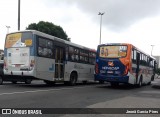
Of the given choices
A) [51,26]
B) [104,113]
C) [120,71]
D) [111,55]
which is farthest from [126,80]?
[51,26]

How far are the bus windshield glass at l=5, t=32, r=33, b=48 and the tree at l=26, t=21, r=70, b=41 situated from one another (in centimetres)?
3690

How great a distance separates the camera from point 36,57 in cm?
1797

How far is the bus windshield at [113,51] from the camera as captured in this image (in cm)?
2053

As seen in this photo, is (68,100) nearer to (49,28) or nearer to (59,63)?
(59,63)

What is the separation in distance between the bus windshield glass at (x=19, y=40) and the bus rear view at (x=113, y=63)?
5.60 meters

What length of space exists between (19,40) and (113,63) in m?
6.39

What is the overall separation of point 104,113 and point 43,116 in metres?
1.99

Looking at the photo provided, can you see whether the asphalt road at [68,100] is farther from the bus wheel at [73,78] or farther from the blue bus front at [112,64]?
the bus wheel at [73,78]

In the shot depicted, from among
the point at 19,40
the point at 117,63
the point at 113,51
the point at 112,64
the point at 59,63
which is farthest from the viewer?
the point at 113,51

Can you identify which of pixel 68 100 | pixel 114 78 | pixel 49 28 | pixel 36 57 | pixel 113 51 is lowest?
pixel 68 100

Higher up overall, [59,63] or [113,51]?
[113,51]

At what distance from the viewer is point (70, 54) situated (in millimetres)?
22031

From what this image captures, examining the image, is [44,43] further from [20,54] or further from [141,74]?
[141,74]

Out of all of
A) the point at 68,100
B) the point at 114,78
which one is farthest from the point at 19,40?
the point at 68,100
